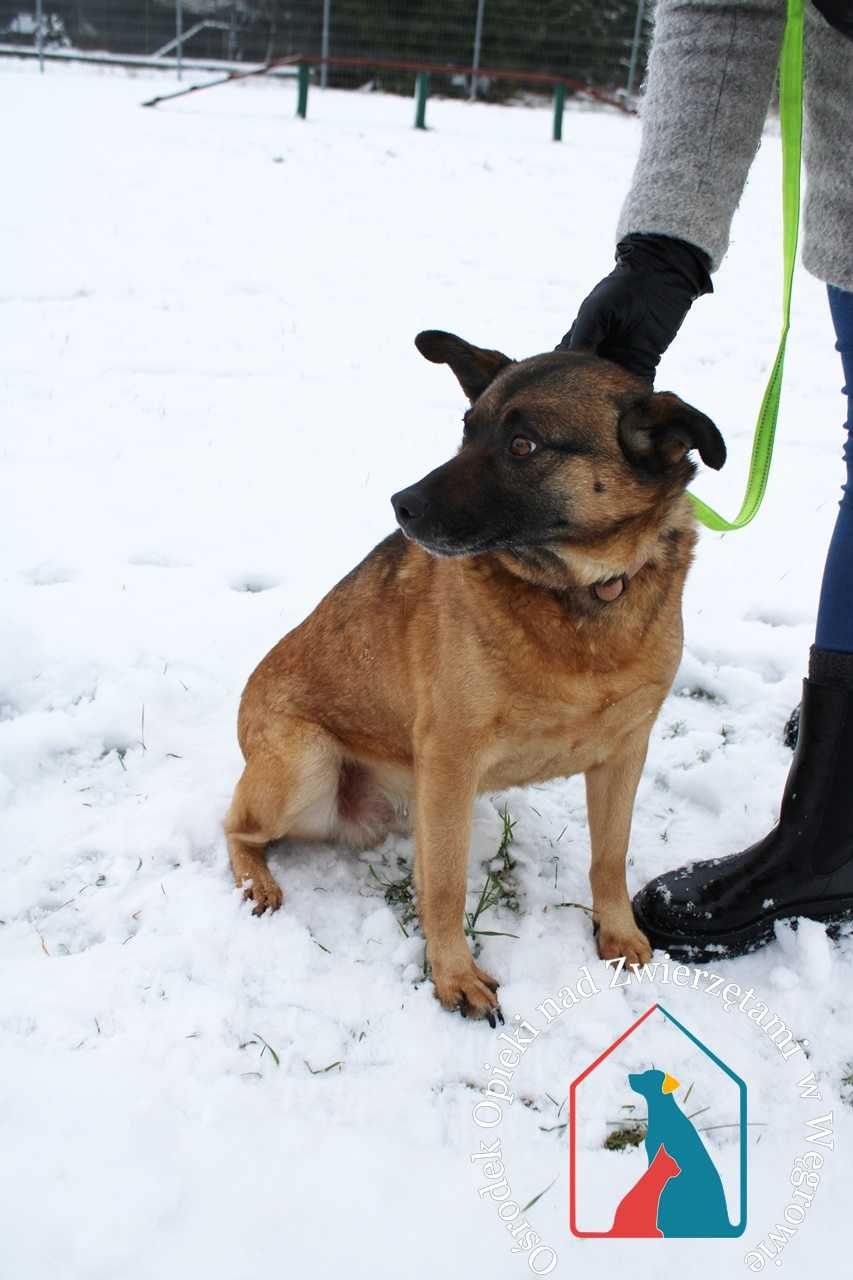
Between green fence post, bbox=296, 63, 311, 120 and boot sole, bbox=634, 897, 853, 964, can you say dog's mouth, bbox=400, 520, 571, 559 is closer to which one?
boot sole, bbox=634, 897, 853, 964

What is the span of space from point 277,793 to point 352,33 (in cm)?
2397

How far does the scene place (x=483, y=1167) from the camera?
1.93 meters

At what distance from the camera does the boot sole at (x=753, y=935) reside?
246 centimetres

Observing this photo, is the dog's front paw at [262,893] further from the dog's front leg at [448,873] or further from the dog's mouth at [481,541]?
the dog's mouth at [481,541]

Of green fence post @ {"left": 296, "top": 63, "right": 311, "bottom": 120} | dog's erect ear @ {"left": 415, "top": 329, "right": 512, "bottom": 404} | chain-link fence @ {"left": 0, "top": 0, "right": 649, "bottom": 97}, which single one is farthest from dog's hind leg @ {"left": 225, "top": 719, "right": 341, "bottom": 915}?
chain-link fence @ {"left": 0, "top": 0, "right": 649, "bottom": 97}

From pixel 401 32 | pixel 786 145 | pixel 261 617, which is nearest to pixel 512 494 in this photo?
pixel 786 145

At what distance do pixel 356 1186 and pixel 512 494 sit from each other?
1.38m

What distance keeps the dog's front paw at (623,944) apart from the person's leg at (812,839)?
63 mm

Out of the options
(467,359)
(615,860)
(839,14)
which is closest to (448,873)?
(615,860)

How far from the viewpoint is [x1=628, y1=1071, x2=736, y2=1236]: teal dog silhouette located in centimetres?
185

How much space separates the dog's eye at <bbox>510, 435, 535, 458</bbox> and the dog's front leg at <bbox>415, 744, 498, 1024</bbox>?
66cm

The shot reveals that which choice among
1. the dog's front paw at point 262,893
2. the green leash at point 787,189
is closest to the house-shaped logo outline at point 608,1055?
the dog's front paw at point 262,893

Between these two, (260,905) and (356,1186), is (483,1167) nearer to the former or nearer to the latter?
(356,1186)

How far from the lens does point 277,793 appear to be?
8.65 feet
